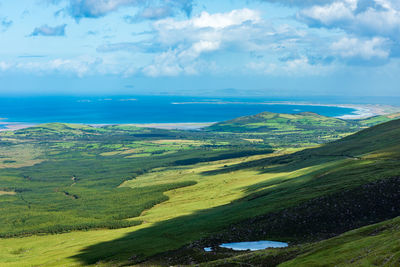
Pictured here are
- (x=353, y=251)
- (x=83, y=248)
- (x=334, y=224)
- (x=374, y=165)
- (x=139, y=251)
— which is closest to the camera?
(x=353, y=251)

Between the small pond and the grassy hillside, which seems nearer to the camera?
the grassy hillside

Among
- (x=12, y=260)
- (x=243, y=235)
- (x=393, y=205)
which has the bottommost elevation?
(x=12, y=260)

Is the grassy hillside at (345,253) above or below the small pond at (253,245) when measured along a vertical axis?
above

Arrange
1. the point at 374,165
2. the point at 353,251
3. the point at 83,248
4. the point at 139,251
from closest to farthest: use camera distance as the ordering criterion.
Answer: the point at 353,251, the point at 139,251, the point at 83,248, the point at 374,165

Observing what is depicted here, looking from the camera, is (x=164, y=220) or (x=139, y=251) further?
(x=164, y=220)

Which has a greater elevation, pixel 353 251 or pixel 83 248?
pixel 353 251

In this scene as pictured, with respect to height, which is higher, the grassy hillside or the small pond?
the grassy hillside

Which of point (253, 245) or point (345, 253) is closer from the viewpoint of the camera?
point (345, 253)

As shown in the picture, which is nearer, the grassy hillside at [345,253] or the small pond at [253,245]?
the grassy hillside at [345,253]

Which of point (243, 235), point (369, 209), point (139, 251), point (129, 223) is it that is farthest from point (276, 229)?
point (129, 223)

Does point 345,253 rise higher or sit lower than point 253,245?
higher

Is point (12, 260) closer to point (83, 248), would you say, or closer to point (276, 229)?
point (83, 248)
